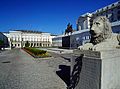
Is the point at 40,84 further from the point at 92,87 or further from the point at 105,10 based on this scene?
the point at 105,10

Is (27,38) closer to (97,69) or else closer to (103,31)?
(103,31)

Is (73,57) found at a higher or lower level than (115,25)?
lower

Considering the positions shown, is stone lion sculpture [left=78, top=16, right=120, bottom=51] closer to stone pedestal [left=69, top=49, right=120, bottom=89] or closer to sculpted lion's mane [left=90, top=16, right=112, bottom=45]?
sculpted lion's mane [left=90, top=16, right=112, bottom=45]

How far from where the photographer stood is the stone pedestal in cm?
309

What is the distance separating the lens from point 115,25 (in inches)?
1180

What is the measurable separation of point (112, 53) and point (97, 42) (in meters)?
0.60

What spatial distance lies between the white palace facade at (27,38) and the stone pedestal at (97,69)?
318 ft

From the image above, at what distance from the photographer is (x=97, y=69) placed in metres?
3.14

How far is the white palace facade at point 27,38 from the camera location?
9825 centimetres

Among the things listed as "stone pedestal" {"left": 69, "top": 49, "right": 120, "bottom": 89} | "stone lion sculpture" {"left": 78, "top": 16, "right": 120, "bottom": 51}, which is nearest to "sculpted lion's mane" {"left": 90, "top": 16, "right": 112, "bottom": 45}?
"stone lion sculpture" {"left": 78, "top": 16, "right": 120, "bottom": 51}

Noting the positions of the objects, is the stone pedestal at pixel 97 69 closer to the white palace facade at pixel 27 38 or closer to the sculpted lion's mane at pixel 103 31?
the sculpted lion's mane at pixel 103 31

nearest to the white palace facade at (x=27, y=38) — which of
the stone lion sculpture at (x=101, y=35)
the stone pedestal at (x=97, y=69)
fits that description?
the stone pedestal at (x=97, y=69)

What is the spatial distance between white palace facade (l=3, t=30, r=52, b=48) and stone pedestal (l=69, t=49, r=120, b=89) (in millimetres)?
96799

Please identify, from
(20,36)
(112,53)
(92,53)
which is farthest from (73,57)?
(20,36)
